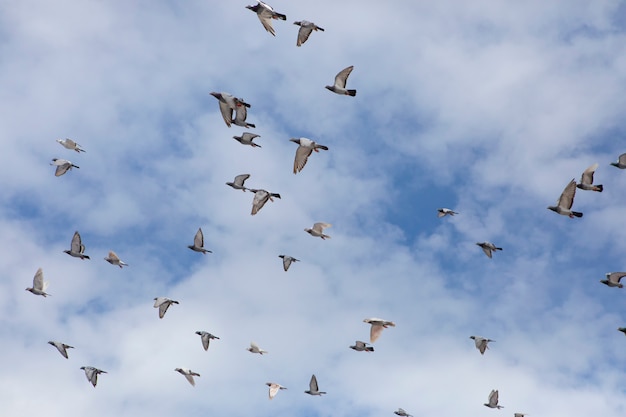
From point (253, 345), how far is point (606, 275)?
25.7 metres

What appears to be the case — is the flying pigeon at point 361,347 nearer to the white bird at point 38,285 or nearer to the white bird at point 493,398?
the white bird at point 493,398

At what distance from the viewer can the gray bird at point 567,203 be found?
54.4 meters

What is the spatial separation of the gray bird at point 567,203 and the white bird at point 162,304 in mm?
27151

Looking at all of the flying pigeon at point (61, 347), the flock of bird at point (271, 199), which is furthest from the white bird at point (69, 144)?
the flying pigeon at point (61, 347)

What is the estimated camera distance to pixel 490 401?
64188mm

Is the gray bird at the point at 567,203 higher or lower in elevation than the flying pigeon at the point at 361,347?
higher

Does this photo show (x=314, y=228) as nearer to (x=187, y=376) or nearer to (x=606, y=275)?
(x=187, y=376)

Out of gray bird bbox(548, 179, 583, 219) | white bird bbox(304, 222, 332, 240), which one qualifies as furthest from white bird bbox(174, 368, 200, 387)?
gray bird bbox(548, 179, 583, 219)

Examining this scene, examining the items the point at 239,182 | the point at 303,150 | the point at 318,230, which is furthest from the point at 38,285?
the point at 303,150

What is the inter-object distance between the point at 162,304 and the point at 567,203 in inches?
1138

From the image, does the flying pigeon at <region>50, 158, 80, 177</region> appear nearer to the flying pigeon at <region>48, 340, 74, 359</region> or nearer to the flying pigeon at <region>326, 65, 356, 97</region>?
the flying pigeon at <region>48, 340, 74, 359</region>

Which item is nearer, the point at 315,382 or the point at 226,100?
the point at 226,100

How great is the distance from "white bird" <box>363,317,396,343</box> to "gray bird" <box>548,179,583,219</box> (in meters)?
13.6

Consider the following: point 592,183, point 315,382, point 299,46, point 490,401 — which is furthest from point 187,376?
point 592,183
